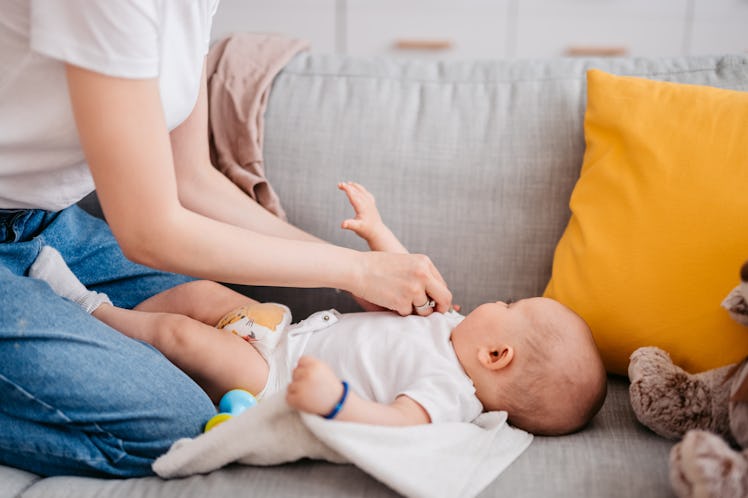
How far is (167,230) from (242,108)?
1.88 ft

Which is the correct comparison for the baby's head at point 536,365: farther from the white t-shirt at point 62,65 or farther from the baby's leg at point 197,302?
the white t-shirt at point 62,65

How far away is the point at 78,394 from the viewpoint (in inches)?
35.0

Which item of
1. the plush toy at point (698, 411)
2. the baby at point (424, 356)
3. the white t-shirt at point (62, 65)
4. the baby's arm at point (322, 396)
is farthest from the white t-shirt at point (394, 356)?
the white t-shirt at point (62, 65)

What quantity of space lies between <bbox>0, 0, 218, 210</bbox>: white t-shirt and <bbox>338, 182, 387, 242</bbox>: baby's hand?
0.30 metres

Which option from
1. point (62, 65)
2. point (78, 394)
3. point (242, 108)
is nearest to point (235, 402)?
point (78, 394)

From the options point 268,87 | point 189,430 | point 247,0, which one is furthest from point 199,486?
point 247,0

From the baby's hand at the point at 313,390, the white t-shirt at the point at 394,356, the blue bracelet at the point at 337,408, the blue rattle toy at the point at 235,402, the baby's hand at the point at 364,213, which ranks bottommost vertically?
the blue rattle toy at the point at 235,402

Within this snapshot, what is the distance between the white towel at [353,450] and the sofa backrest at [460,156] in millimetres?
473

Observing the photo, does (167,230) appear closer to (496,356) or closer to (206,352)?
(206,352)

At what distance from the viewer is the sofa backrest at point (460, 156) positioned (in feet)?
4.35

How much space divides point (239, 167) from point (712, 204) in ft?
2.79

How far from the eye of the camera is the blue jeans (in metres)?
0.89

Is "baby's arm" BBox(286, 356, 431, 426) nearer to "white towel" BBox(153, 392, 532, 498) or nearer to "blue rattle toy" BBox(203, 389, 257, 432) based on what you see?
"white towel" BBox(153, 392, 532, 498)

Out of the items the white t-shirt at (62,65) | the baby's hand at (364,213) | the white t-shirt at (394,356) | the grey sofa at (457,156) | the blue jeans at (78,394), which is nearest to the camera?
the white t-shirt at (62,65)
